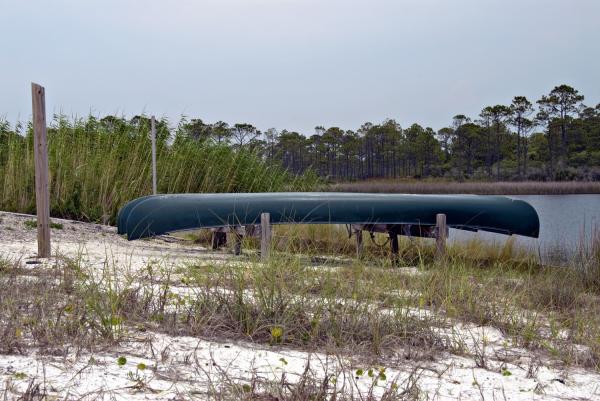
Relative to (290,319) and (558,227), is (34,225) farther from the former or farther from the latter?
(558,227)

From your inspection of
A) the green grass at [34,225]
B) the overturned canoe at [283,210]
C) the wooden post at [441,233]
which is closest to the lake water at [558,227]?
the wooden post at [441,233]

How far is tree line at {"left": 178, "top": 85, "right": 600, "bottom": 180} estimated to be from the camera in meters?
46.4

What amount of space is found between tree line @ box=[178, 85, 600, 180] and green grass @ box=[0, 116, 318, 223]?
1005 inches

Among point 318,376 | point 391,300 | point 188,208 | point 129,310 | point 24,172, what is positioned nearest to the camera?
point 318,376

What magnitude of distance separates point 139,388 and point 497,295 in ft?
8.86

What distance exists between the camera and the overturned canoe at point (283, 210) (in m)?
7.19

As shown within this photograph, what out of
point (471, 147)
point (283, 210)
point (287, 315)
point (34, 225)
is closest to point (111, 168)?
point (34, 225)

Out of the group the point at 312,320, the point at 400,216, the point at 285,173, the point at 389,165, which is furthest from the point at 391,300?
the point at 389,165

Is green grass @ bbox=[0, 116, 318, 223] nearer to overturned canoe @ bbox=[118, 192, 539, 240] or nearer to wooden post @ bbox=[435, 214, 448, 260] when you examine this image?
overturned canoe @ bbox=[118, 192, 539, 240]

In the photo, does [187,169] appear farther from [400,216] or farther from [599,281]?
[599,281]

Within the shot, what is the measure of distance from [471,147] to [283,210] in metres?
48.9

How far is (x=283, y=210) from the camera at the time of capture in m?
7.18

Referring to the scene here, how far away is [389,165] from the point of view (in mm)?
60750

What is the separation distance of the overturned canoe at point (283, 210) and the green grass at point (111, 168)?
2.81 metres
